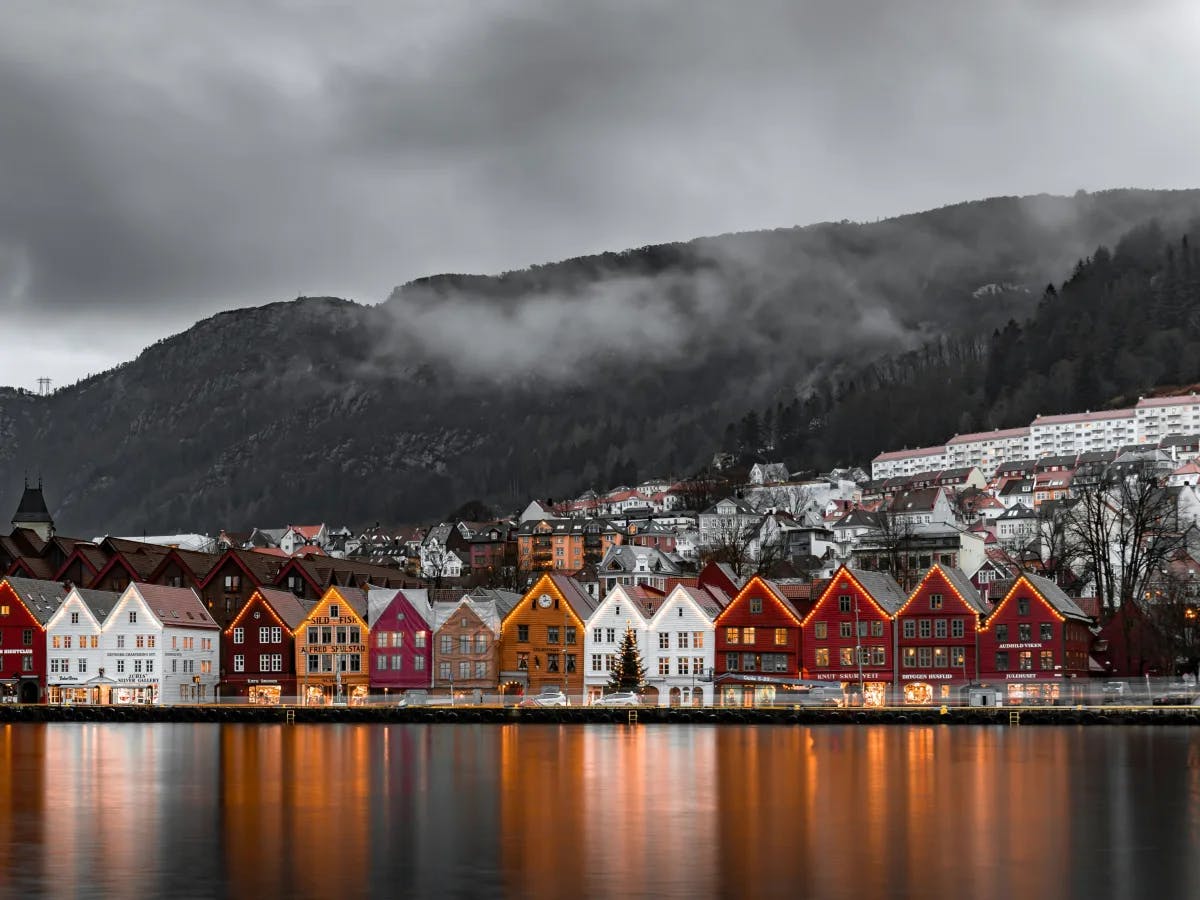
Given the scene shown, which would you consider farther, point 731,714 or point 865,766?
point 731,714

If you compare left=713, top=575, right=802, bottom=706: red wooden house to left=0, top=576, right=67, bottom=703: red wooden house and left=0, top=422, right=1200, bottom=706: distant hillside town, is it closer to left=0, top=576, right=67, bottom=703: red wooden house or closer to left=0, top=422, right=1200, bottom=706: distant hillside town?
left=0, top=422, right=1200, bottom=706: distant hillside town

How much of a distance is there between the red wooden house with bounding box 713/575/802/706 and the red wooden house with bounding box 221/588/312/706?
3152 cm

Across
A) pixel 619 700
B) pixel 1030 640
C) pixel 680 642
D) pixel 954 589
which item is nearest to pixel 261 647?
pixel 680 642

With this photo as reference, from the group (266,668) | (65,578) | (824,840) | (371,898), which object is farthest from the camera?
(65,578)

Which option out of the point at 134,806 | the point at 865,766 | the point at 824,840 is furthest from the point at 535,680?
the point at 824,840

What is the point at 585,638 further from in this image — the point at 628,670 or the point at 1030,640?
the point at 1030,640

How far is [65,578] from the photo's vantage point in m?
136

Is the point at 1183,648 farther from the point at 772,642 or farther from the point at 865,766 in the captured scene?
the point at 865,766

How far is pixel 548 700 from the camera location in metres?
102

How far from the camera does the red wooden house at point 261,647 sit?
396ft

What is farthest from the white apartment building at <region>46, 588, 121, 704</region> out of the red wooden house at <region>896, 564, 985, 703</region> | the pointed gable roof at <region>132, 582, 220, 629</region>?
the red wooden house at <region>896, 564, 985, 703</region>

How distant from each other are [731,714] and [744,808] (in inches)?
1872

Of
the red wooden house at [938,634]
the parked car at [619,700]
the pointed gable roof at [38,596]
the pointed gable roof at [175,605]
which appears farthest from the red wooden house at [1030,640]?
the pointed gable roof at [38,596]

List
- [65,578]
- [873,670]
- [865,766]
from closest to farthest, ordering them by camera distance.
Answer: [865,766]
[873,670]
[65,578]
